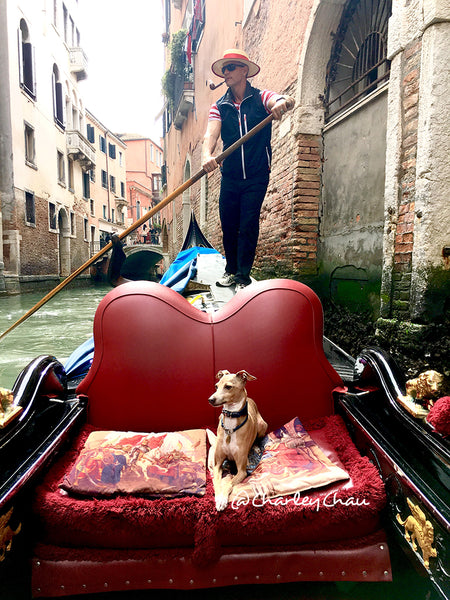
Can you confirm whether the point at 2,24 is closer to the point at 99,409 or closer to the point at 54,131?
the point at 54,131

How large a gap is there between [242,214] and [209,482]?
1.86m

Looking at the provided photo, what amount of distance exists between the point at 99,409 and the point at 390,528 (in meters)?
0.86

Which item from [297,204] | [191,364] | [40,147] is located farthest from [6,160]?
[191,364]

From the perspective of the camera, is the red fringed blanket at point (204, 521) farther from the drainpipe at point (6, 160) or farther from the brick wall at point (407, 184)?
the drainpipe at point (6, 160)

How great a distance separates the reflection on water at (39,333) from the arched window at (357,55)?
10.1 ft

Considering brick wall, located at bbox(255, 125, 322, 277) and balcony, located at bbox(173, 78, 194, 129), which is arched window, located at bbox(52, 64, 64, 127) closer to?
balcony, located at bbox(173, 78, 194, 129)

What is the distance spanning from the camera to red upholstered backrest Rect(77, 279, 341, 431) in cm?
125

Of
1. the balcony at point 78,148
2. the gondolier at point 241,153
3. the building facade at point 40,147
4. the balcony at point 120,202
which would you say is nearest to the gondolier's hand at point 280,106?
the gondolier at point 241,153

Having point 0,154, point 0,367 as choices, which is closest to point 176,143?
point 0,154

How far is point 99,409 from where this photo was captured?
126 centimetres

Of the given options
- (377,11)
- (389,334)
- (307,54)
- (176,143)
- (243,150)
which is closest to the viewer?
(389,334)

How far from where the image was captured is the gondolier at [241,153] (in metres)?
2.31

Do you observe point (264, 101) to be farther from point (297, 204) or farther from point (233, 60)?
point (297, 204)

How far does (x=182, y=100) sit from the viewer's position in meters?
9.25
